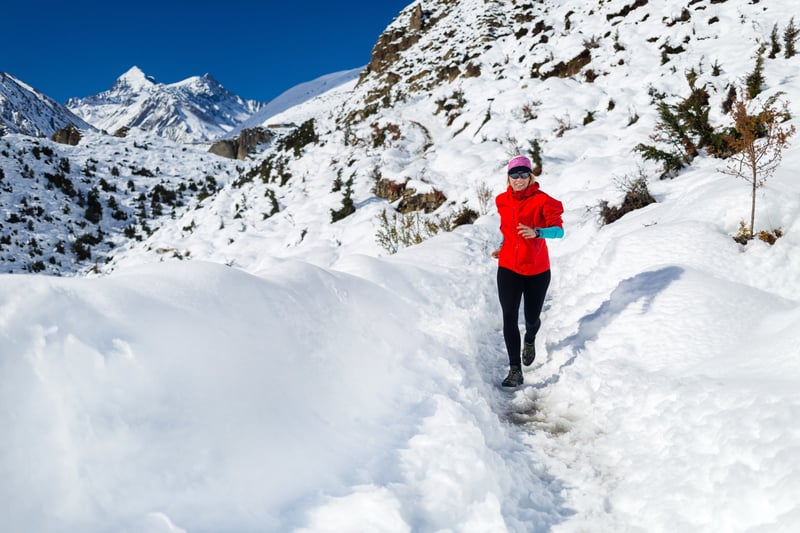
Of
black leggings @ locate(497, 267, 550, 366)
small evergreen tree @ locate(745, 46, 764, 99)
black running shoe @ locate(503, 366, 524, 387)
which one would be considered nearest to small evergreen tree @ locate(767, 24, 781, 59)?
small evergreen tree @ locate(745, 46, 764, 99)

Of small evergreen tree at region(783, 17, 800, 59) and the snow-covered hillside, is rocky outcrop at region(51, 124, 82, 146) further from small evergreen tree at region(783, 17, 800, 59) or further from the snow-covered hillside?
small evergreen tree at region(783, 17, 800, 59)

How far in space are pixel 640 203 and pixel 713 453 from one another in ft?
13.3

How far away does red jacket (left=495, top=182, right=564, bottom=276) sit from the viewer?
9.65ft

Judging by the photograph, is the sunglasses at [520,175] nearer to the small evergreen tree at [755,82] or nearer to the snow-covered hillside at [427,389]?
the snow-covered hillside at [427,389]

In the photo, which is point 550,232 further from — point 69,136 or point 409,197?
point 69,136

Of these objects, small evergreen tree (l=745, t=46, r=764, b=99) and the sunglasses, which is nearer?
the sunglasses

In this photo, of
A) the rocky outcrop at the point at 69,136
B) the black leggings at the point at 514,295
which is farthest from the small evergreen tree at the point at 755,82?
the rocky outcrop at the point at 69,136

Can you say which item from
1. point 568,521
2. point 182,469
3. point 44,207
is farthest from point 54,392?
point 44,207

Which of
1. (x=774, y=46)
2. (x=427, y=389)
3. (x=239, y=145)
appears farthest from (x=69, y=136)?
(x=774, y=46)

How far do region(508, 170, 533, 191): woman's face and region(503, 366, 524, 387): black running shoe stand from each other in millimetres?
1322

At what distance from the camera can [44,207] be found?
44.6 feet

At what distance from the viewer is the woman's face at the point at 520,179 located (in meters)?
2.94

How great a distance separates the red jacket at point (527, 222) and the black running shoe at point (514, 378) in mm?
711

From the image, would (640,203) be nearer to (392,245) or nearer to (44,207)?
(392,245)
